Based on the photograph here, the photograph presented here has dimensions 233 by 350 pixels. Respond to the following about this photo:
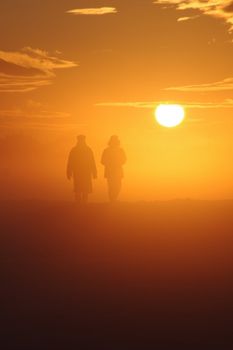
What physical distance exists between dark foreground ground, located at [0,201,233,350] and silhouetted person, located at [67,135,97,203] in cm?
423

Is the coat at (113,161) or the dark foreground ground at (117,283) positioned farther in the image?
the coat at (113,161)

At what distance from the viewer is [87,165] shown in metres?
24.9

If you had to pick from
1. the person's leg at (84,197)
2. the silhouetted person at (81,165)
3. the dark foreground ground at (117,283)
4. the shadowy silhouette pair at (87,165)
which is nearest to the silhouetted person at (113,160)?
the shadowy silhouette pair at (87,165)

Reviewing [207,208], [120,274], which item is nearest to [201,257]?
[120,274]

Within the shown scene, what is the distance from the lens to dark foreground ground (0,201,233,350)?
31.6 ft

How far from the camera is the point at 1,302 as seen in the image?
1116 cm

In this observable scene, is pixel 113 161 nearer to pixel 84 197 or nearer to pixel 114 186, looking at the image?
pixel 114 186

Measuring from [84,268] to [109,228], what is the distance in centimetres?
524

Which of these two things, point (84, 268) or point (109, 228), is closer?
point (84, 268)

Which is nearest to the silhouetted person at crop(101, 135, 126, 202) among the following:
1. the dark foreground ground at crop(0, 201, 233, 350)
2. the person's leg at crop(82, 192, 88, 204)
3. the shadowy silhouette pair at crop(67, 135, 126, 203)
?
the shadowy silhouette pair at crop(67, 135, 126, 203)

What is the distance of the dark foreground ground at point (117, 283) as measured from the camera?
9.62 meters

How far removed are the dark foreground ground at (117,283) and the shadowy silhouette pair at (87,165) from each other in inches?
168

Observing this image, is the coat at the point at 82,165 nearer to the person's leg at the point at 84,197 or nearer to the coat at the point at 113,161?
the person's leg at the point at 84,197

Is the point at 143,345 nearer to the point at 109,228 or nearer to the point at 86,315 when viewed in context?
the point at 86,315
